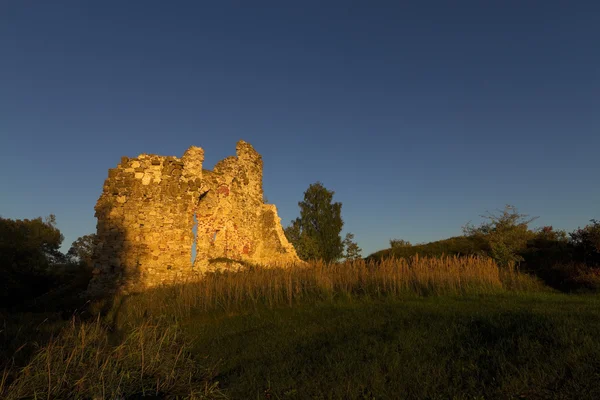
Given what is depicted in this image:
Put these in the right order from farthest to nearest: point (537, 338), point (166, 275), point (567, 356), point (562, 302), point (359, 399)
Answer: point (166, 275) → point (562, 302) → point (537, 338) → point (567, 356) → point (359, 399)

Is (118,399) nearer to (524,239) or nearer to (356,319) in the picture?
(356,319)

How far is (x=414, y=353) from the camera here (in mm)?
4902

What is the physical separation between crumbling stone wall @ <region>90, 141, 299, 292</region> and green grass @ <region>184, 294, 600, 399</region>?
634 centimetres

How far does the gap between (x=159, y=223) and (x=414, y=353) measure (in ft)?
36.2

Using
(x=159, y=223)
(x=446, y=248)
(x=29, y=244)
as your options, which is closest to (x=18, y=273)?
(x=159, y=223)

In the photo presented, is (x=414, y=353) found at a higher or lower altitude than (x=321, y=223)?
lower

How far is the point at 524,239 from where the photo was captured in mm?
19438

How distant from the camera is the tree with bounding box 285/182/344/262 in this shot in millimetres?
40062

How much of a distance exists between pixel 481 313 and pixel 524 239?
15.3m

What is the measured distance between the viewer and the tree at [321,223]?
40062 mm

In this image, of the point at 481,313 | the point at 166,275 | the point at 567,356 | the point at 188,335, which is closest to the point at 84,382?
the point at 188,335

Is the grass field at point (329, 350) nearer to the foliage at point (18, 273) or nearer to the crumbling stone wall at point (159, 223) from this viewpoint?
the crumbling stone wall at point (159, 223)

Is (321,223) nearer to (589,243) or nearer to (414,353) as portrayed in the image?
(589,243)

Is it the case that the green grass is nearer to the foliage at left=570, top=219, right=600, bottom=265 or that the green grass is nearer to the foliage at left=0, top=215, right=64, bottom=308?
the foliage at left=570, top=219, right=600, bottom=265
